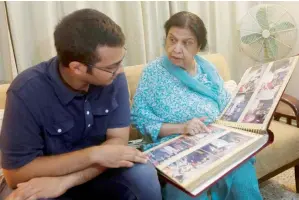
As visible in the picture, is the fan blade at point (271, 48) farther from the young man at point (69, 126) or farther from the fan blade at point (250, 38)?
the young man at point (69, 126)

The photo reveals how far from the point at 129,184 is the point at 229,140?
0.42 m

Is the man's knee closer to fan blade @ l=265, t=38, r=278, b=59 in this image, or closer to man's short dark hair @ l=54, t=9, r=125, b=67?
man's short dark hair @ l=54, t=9, r=125, b=67

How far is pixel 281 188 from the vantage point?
173 centimetres

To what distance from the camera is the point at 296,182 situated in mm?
1669

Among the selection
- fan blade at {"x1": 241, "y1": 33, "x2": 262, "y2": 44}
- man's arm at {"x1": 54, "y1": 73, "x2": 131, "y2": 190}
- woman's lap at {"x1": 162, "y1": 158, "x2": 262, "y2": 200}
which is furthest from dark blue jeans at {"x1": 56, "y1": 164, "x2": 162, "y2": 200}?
fan blade at {"x1": 241, "y1": 33, "x2": 262, "y2": 44}

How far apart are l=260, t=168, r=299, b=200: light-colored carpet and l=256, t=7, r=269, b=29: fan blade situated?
1.04 m

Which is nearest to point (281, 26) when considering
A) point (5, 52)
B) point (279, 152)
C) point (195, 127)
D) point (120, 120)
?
point (279, 152)

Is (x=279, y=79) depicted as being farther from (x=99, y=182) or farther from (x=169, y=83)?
(x=99, y=182)

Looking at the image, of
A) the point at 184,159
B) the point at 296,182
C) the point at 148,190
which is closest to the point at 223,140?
the point at 184,159

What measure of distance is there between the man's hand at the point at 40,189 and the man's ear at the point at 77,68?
339mm

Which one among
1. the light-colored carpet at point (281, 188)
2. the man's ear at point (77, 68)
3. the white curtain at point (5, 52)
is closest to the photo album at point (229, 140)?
the man's ear at point (77, 68)

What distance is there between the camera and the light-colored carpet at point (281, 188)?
1.65 m

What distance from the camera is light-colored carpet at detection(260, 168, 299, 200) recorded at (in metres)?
1.65

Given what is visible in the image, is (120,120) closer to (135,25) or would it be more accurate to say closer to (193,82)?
(193,82)
